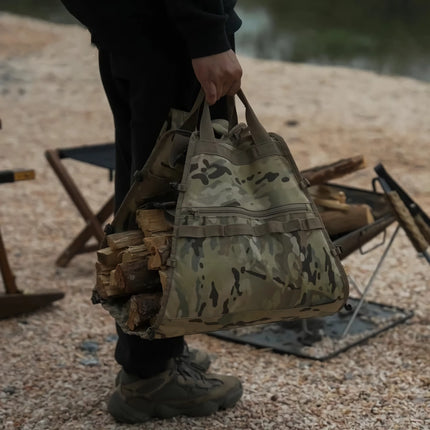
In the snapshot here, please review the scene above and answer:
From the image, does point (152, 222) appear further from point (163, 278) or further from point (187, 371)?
point (187, 371)

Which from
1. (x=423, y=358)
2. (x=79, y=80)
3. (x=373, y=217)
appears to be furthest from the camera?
(x=79, y=80)

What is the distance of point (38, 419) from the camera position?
3.26 meters

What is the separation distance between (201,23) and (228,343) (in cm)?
190

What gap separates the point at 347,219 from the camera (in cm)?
404

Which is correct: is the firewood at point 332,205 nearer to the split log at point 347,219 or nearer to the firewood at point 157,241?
the split log at point 347,219

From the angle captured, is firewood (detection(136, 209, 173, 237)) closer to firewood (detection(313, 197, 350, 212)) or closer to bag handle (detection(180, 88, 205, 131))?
bag handle (detection(180, 88, 205, 131))

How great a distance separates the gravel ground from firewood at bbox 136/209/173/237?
0.78 m

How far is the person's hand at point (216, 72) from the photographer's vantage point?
8.47ft

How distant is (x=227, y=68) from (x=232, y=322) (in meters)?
0.71

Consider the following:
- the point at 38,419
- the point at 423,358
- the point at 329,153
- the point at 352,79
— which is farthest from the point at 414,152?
the point at 38,419

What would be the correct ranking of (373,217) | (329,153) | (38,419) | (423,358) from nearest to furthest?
1. (38,419)
2. (423,358)
3. (373,217)
4. (329,153)

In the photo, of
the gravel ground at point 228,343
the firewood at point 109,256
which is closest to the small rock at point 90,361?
the gravel ground at point 228,343

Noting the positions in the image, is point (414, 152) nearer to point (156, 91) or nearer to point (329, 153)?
point (329, 153)

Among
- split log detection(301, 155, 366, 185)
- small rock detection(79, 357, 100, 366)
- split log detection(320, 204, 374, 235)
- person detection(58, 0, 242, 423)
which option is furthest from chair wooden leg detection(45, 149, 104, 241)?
person detection(58, 0, 242, 423)
